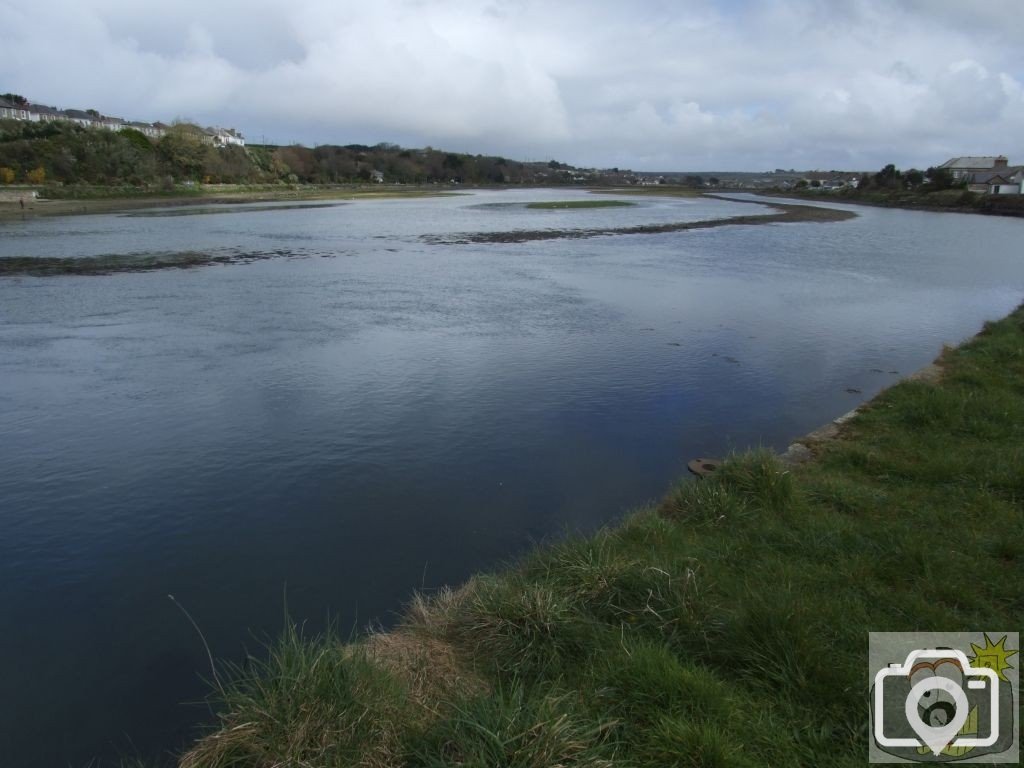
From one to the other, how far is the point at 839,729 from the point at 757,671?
0.57 metres

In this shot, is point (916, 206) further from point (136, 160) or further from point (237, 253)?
point (136, 160)

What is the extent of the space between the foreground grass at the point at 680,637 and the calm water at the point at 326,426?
122 cm

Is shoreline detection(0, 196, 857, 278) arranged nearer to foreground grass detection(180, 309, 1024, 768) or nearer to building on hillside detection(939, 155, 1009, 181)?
foreground grass detection(180, 309, 1024, 768)

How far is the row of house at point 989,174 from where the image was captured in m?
85.7

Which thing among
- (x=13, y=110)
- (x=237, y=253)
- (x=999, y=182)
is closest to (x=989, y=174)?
(x=999, y=182)

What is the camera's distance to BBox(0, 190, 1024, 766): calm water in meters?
6.22

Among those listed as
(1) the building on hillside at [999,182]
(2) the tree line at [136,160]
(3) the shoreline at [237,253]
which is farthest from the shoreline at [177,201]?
(1) the building on hillside at [999,182]

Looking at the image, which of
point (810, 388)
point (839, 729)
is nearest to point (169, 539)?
point (839, 729)

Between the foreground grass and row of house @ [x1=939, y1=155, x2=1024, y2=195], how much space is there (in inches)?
3669

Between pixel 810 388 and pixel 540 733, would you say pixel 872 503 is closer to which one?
pixel 540 733


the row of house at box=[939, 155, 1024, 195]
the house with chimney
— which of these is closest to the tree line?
the house with chimney

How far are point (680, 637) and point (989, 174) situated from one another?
389 ft

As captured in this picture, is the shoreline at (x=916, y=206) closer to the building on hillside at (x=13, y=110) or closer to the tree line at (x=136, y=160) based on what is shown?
the tree line at (x=136, y=160)

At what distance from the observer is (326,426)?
35.0ft
